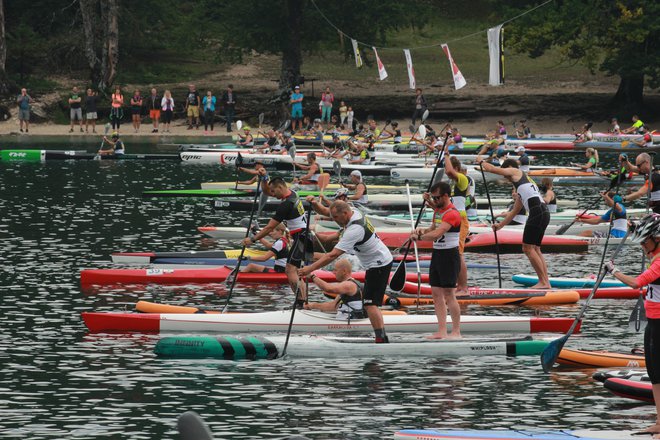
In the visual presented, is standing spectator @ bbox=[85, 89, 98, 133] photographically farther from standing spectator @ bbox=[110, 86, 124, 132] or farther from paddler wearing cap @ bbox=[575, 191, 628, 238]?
paddler wearing cap @ bbox=[575, 191, 628, 238]

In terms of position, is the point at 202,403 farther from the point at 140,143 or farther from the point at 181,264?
the point at 140,143

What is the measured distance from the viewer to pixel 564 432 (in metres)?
12.2

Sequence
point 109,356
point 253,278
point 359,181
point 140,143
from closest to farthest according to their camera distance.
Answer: point 109,356 < point 253,278 < point 359,181 < point 140,143

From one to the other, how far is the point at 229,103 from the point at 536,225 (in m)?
39.3

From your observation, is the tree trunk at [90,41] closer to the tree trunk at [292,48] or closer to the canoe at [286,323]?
the tree trunk at [292,48]

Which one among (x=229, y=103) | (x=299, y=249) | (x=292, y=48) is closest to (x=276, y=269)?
(x=299, y=249)

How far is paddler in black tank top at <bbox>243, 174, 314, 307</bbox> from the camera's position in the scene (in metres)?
18.7

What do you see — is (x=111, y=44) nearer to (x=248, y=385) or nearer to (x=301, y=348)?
(x=301, y=348)

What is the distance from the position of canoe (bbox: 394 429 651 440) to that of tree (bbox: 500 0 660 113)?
47076mm

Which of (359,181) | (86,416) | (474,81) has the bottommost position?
(86,416)

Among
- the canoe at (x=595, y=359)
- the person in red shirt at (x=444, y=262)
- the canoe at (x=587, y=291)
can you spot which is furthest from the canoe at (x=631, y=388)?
the canoe at (x=587, y=291)

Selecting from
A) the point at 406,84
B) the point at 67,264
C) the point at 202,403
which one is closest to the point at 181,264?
the point at 67,264

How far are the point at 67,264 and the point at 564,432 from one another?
1416 cm

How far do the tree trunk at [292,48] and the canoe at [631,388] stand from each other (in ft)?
162
